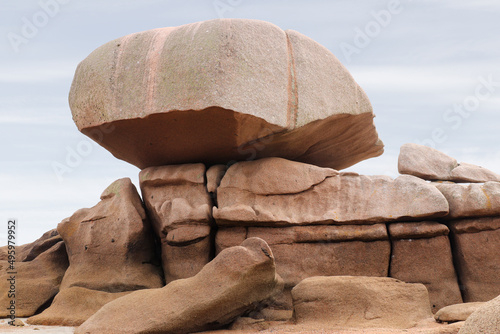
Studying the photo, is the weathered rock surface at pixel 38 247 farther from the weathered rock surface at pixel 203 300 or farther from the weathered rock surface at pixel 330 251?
the weathered rock surface at pixel 330 251

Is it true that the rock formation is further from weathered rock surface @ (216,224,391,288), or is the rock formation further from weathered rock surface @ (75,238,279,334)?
weathered rock surface @ (75,238,279,334)

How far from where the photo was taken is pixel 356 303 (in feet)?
17.9

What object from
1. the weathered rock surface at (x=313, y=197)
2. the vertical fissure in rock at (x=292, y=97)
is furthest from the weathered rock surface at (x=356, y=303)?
the vertical fissure in rock at (x=292, y=97)

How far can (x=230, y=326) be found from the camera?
546cm

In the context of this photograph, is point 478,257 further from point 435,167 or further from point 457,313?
point 435,167

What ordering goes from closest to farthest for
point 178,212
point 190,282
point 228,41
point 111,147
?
1. point 190,282
2. point 228,41
3. point 178,212
4. point 111,147

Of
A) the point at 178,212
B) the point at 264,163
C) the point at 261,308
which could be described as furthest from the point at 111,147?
the point at 261,308

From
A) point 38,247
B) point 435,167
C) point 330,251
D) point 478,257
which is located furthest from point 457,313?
point 38,247

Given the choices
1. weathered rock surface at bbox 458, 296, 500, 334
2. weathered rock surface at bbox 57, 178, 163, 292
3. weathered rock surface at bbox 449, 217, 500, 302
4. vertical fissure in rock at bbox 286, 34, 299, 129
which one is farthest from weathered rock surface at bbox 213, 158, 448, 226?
weathered rock surface at bbox 458, 296, 500, 334

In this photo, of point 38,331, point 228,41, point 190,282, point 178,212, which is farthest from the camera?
point 178,212

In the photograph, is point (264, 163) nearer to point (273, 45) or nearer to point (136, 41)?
point (273, 45)

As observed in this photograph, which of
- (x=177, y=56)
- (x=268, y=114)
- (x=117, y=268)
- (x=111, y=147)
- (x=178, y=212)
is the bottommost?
(x=117, y=268)

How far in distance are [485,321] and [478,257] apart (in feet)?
10.7

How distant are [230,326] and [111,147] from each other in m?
3.00
